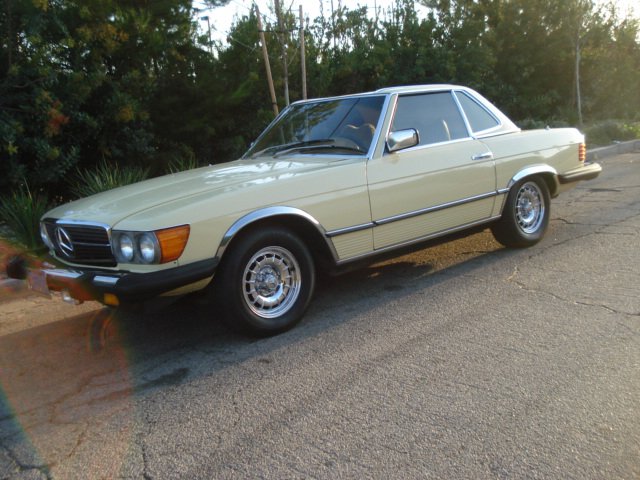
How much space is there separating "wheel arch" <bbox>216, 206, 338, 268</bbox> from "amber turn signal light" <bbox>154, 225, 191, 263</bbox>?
9.5 inches

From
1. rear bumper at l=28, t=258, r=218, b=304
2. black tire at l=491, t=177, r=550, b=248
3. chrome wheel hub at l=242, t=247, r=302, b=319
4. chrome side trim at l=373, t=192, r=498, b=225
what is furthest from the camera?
black tire at l=491, t=177, r=550, b=248

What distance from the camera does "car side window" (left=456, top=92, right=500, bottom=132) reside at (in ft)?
18.2

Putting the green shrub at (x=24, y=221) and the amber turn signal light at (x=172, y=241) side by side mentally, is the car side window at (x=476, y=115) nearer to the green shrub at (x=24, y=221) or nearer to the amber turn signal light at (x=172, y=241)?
the amber turn signal light at (x=172, y=241)

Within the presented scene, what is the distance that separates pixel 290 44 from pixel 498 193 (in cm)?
634

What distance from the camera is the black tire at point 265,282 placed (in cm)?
381

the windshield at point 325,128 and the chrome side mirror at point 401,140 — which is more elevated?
the windshield at point 325,128

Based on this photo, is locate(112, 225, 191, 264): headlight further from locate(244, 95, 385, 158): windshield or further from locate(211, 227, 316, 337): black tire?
locate(244, 95, 385, 158): windshield

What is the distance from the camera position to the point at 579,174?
6223mm

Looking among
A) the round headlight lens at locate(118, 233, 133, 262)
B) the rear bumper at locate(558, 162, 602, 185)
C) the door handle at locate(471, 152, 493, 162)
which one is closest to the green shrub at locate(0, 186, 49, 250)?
the round headlight lens at locate(118, 233, 133, 262)

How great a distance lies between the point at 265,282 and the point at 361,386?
110 centimetres

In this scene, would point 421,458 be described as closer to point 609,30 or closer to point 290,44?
point 290,44

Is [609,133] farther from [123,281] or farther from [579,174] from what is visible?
[123,281]

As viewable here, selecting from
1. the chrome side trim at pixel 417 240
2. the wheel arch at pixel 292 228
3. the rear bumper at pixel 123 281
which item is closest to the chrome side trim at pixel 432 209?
the chrome side trim at pixel 417 240

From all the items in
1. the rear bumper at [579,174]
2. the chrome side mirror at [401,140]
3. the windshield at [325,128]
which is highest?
the windshield at [325,128]
